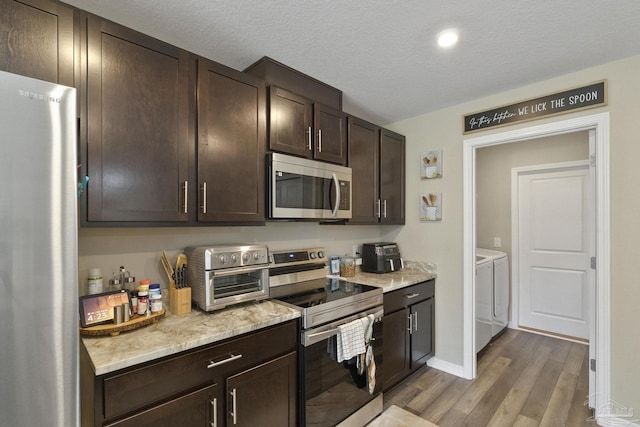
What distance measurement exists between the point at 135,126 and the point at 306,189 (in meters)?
1.09

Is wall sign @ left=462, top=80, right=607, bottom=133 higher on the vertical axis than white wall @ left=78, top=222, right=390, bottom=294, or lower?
higher

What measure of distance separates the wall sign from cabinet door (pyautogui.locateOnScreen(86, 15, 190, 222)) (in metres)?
2.38

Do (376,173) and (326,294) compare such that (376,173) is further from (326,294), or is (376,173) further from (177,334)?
(177,334)

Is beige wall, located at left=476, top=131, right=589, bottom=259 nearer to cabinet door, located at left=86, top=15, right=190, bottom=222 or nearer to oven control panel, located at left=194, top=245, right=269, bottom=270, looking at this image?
oven control panel, located at left=194, top=245, right=269, bottom=270

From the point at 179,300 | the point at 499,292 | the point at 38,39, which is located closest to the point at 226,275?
the point at 179,300

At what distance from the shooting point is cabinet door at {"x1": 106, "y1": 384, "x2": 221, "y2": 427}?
118 centimetres

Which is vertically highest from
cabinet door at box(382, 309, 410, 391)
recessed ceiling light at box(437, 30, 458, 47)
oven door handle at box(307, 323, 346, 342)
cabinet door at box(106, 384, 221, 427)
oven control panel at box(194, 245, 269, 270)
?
recessed ceiling light at box(437, 30, 458, 47)

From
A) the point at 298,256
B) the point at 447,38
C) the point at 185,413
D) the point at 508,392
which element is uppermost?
the point at 447,38

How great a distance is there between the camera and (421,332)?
2730 millimetres

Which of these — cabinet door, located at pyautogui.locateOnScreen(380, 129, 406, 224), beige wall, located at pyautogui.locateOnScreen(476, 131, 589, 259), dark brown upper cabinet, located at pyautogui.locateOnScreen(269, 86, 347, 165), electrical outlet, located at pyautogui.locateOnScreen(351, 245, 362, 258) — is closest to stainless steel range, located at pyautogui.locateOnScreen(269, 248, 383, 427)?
electrical outlet, located at pyautogui.locateOnScreen(351, 245, 362, 258)

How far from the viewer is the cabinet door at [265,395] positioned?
4.74 ft

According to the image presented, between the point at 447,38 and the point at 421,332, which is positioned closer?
the point at 447,38

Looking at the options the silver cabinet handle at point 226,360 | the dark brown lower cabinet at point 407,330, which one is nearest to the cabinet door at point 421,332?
the dark brown lower cabinet at point 407,330

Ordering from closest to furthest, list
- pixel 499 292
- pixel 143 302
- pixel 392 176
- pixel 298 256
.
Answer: pixel 143 302 → pixel 298 256 → pixel 392 176 → pixel 499 292
